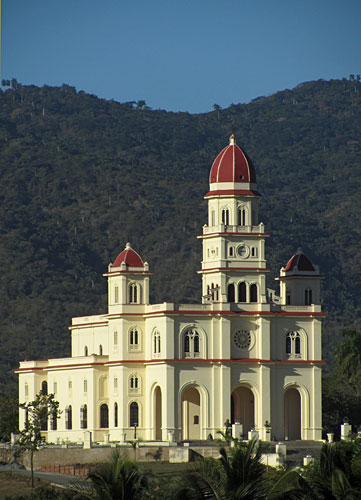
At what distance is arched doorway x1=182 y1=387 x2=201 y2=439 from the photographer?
335 feet

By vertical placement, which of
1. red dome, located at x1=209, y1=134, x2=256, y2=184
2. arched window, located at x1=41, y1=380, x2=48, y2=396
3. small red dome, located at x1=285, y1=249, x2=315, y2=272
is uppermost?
red dome, located at x1=209, y1=134, x2=256, y2=184

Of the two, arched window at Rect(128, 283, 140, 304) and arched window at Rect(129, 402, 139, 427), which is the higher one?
arched window at Rect(128, 283, 140, 304)

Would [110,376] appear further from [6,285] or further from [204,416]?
[6,285]

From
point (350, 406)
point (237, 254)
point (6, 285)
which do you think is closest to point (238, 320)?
point (237, 254)

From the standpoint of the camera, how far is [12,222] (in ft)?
625

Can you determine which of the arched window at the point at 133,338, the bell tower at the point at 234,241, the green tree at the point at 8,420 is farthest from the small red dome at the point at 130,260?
the green tree at the point at 8,420

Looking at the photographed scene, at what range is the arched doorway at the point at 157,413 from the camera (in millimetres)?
102688

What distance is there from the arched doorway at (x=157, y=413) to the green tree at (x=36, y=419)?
7.23 metres

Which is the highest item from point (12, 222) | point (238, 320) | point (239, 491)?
point (12, 222)

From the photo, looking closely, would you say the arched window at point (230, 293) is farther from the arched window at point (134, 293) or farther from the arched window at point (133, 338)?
the arched window at point (133, 338)

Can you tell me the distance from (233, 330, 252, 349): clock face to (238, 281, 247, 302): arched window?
2224 mm

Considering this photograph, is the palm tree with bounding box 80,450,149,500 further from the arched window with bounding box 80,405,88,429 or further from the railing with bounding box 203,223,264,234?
the arched window with bounding box 80,405,88,429

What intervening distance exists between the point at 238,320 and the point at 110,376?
31.3ft

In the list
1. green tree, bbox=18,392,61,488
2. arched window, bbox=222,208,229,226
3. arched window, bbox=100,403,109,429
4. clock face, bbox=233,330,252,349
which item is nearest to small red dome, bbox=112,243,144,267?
arched window, bbox=222,208,229,226
